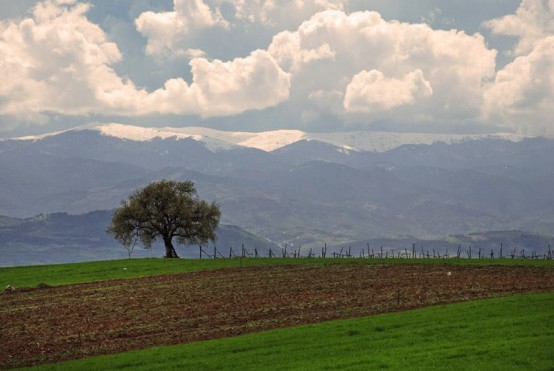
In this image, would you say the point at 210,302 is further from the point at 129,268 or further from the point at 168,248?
the point at 168,248

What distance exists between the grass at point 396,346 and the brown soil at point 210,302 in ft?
16.1

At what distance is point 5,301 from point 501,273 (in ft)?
187

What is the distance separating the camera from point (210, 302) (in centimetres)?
6569

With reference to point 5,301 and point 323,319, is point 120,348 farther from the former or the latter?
point 5,301

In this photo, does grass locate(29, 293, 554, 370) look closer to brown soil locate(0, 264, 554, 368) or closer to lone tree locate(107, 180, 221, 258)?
brown soil locate(0, 264, 554, 368)

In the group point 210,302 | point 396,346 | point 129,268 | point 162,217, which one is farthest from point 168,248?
point 396,346

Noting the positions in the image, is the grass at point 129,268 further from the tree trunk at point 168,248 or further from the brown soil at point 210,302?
the tree trunk at point 168,248

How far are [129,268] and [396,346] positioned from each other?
259 ft

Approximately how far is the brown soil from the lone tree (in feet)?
136

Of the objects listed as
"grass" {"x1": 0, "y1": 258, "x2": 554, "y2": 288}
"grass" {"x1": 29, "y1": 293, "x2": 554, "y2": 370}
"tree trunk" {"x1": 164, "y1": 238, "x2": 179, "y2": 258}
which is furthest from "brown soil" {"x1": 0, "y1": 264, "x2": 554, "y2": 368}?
"tree trunk" {"x1": 164, "y1": 238, "x2": 179, "y2": 258}

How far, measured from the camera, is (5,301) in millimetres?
75938

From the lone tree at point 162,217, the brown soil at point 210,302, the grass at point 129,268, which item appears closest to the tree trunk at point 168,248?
the lone tree at point 162,217

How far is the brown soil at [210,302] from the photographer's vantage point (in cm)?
4956

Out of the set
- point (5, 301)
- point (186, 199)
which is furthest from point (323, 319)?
point (186, 199)
